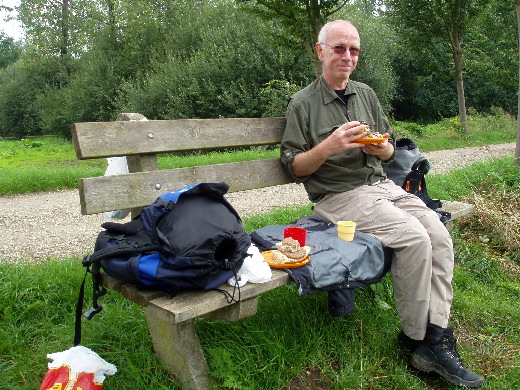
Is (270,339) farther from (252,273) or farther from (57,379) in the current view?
(57,379)

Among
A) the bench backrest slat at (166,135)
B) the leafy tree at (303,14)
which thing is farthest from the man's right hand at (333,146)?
the leafy tree at (303,14)

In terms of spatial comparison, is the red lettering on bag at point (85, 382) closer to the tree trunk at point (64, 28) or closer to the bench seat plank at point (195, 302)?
the bench seat plank at point (195, 302)

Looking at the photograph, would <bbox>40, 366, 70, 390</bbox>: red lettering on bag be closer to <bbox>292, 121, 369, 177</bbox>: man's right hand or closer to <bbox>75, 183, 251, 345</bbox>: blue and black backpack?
<bbox>75, 183, 251, 345</bbox>: blue and black backpack

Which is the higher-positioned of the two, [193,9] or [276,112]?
[193,9]

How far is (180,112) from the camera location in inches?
614

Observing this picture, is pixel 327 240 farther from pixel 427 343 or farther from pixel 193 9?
pixel 193 9

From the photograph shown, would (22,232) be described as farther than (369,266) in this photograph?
Yes

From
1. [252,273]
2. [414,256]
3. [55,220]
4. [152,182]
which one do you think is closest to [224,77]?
[55,220]

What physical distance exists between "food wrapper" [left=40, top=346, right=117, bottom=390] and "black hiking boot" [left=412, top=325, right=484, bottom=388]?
1.57 m

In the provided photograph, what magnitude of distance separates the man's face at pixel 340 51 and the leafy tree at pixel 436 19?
12713 millimetres

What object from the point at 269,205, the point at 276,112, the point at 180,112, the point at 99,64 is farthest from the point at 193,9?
the point at 269,205

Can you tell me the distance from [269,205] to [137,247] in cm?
465

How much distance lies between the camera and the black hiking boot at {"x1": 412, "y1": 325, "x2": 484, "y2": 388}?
2459 millimetres

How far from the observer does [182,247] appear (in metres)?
1.86
